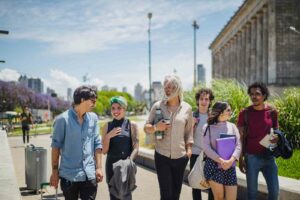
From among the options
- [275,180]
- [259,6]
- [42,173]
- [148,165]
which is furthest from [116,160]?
[259,6]

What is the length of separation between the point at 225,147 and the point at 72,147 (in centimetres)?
200

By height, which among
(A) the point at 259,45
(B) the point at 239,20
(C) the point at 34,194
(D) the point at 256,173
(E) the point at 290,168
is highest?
(B) the point at 239,20

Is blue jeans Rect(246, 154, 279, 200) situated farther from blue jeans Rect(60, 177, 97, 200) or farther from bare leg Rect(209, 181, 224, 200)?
blue jeans Rect(60, 177, 97, 200)

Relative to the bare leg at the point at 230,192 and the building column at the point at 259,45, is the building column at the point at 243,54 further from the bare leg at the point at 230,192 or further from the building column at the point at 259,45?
the bare leg at the point at 230,192

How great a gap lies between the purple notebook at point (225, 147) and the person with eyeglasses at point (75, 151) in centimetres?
162

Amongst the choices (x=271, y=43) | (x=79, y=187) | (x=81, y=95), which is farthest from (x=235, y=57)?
(x=79, y=187)

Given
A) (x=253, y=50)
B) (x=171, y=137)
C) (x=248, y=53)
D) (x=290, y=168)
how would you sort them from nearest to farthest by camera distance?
1. (x=171, y=137)
2. (x=290, y=168)
3. (x=253, y=50)
4. (x=248, y=53)

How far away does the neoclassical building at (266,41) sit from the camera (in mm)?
38625

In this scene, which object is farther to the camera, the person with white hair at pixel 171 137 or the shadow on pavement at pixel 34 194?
the shadow on pavement at pixel 34 194

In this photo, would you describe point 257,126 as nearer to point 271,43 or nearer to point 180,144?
point 180,144

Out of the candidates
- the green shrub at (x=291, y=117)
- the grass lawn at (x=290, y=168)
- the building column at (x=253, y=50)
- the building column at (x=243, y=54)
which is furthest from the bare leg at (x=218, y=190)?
the building column at (x=243, y=54)

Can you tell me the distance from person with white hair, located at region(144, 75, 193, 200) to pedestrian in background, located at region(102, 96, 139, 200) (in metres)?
0.27

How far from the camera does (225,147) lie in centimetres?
542

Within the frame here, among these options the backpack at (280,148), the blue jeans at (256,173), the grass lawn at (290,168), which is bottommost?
the grass lawn at (290,168)
